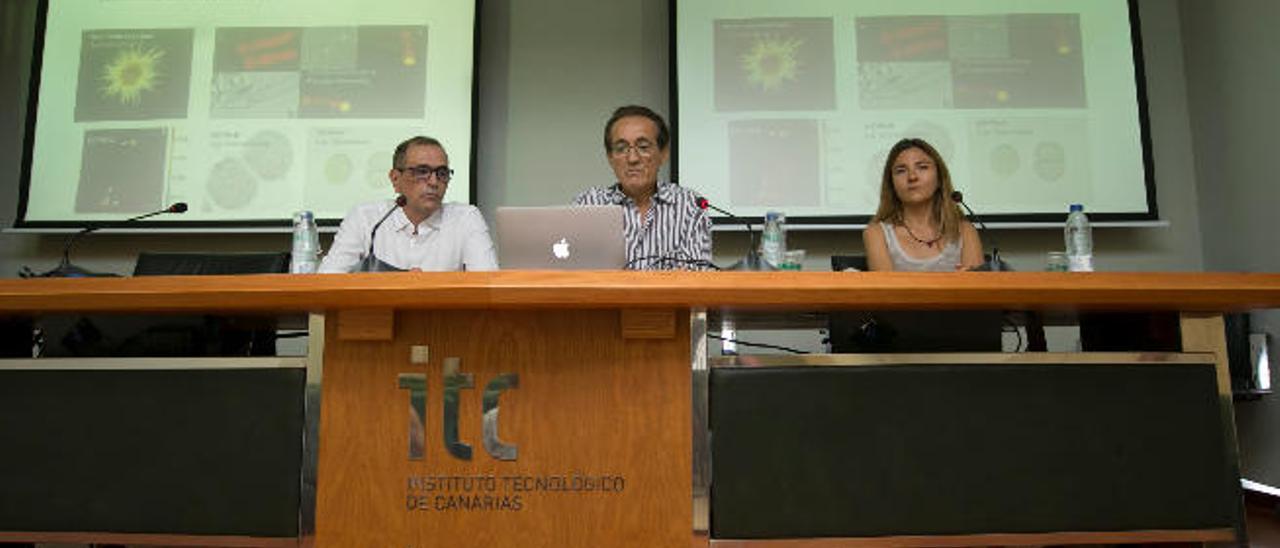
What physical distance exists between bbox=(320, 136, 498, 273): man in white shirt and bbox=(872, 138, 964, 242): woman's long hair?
1.12m

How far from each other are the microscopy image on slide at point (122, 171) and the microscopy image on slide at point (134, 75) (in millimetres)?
83

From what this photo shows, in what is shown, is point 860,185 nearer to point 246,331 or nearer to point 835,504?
point 835,504

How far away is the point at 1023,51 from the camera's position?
9.94 feet

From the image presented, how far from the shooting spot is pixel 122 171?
9.95 feet

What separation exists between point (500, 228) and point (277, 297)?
1.33 feet

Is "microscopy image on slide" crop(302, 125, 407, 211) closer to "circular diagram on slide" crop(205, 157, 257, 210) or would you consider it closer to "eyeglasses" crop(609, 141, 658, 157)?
"circular diagram on slide" crop(205, 157, 257, 210)

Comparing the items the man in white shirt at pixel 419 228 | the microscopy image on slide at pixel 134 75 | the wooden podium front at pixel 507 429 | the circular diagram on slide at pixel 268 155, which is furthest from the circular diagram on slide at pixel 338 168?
the wooden podium front at pixel 507 429

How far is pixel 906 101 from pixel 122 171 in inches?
119

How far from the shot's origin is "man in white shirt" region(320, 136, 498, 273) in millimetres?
2232

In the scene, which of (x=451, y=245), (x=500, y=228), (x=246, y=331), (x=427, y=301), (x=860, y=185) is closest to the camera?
(x=427, y=301)

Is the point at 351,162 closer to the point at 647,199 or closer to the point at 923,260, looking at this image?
the point at 647,199

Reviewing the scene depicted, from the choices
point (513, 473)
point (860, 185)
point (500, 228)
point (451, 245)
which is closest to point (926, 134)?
point (860, 185)

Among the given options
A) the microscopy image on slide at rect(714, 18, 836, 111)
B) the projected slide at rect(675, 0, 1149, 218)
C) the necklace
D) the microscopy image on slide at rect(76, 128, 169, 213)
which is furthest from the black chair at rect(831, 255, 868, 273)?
the microscopy image on slide at rect(76, 128, 169, 213)

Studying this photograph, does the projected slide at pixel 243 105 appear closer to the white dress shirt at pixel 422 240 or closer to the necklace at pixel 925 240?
the white dress shirt at pixel 422 240
